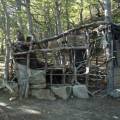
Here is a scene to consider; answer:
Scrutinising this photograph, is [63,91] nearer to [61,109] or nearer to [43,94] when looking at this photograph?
[43,94]

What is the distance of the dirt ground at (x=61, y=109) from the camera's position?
372 inches

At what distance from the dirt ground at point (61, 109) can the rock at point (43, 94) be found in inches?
11.5

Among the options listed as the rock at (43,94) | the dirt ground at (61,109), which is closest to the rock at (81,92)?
the dirt ground at (61,109)

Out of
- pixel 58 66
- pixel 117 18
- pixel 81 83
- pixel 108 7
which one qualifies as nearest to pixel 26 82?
pixel 58 66

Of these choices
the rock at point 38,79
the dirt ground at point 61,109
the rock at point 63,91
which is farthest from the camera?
the rock at point 38,79

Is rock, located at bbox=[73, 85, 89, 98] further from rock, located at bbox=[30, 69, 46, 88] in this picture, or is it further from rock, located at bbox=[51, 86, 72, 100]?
rock, located at bbox=[30, 69, 46, 88]

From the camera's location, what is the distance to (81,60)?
13.8m

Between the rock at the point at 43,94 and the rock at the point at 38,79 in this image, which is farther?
the rock at the point at 38,79

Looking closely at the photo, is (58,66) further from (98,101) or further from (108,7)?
(108,7)

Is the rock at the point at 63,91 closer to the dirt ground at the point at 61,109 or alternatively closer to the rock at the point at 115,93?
the dirt ground at the point at 61,109

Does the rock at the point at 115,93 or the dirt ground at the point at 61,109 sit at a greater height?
the rock at the point at 115,93

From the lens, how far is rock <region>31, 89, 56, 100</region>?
11.9m

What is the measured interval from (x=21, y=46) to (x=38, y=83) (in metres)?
1.92

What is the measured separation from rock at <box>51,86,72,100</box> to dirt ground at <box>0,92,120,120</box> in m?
0.28
